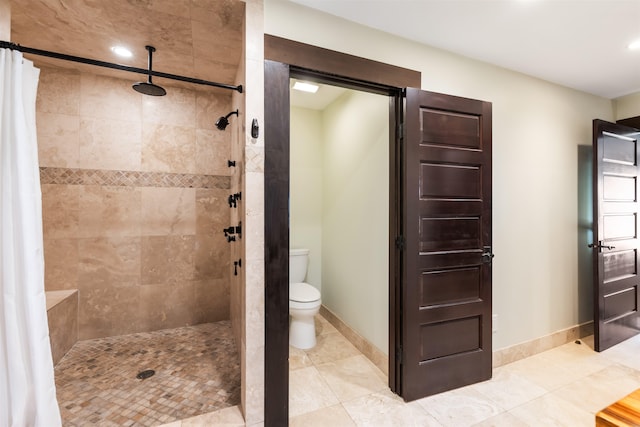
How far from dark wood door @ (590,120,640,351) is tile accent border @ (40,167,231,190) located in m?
3.61

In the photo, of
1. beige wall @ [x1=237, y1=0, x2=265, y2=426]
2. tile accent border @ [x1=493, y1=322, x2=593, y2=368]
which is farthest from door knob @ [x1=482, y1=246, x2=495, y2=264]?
beige wall @ [x1=237, y1=0, x2=265, y2=426]

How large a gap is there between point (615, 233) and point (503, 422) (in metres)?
2.30

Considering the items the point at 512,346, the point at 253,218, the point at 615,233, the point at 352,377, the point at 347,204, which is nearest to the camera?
the point at 253,218

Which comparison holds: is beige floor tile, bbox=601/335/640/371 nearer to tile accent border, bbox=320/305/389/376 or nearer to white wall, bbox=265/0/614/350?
white wall, bbox=265/0/614/350

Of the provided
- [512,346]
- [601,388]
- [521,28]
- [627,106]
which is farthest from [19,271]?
[627,106]

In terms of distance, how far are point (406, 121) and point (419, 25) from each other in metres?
0.62

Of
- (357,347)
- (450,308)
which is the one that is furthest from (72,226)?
(450,308)

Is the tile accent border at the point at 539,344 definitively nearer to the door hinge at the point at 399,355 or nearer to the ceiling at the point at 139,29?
the door hinge at the point at 399,355

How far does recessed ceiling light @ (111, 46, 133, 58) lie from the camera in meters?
1.89

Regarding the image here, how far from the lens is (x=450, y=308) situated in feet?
6.10

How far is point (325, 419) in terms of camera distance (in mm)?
1629

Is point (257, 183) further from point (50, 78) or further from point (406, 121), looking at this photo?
point (50, 78)

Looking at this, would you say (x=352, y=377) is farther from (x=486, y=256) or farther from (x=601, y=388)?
(x=601, y=388)

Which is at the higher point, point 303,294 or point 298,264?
point 298,264
